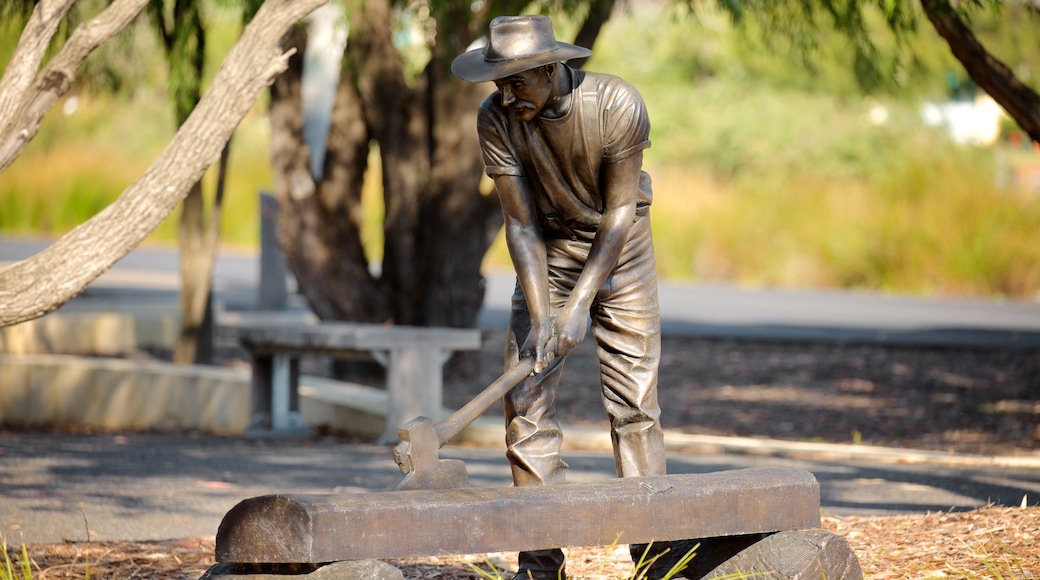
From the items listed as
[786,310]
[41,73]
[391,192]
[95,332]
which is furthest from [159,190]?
[786,310]

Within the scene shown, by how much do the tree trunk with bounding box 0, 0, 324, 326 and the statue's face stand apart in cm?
159

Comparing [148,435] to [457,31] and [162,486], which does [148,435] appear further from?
[457,31]

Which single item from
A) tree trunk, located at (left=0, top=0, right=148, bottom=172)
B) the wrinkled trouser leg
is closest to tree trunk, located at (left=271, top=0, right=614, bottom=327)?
tree trunk, located at (left=0, top=0, right=148, bottom=172)

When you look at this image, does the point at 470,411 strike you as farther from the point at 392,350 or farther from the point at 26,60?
the point at 392,350

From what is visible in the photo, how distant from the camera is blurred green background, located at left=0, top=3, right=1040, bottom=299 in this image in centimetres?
1803

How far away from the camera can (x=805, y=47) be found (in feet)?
31.6

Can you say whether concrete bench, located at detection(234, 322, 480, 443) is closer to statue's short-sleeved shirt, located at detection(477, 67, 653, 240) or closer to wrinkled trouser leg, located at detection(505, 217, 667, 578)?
wrinkled trouser leg, located at detection(505, 217, 667, 578)

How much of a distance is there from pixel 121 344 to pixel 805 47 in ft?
22.8

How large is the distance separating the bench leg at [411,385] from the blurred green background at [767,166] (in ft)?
10.2

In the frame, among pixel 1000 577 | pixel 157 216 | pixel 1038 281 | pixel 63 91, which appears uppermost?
pixel 63 91

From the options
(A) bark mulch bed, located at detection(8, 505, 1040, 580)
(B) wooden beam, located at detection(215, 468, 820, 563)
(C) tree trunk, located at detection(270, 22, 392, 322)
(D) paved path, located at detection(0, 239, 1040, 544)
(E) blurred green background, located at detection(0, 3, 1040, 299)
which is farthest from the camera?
(E) blurred green background, located at detection(0, 3, 1040, 299)

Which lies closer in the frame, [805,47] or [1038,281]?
[805,47]

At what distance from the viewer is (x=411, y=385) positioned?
8578mm

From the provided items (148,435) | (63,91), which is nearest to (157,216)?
(63,91)
